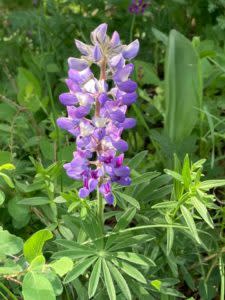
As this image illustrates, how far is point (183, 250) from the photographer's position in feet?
6.41

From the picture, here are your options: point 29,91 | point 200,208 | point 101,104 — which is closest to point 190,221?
point 200,208

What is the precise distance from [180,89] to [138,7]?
1.94 feet

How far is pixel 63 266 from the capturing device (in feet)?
4.83

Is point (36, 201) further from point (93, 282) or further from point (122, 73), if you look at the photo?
point (122, 73)

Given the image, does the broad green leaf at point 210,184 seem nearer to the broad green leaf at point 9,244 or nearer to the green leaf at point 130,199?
the green leaf at point 130,199

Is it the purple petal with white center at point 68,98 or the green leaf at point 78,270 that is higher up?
the purple petal with white center at point 68,98

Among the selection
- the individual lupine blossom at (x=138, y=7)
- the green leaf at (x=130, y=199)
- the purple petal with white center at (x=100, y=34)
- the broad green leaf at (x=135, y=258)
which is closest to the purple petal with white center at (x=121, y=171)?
the green leaf at (x=130, y=199)

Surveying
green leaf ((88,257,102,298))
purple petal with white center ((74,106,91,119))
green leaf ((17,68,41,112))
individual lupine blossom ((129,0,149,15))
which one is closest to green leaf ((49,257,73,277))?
green leaf ((88,257,102,298))

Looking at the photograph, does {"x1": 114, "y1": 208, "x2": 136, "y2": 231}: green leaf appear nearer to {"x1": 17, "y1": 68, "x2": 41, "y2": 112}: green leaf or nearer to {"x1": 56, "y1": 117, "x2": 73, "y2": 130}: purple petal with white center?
{"x1": 56, "y1": 117, "x2": 73, "y2": 130}: purple petal with white center

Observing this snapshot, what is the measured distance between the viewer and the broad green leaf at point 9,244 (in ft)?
5.03

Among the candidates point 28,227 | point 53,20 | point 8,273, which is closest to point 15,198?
point 28,227

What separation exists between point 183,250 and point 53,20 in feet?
4.83

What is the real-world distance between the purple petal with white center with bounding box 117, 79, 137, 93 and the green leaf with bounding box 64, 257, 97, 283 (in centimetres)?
47

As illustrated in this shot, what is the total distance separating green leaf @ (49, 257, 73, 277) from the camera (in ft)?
4.79
